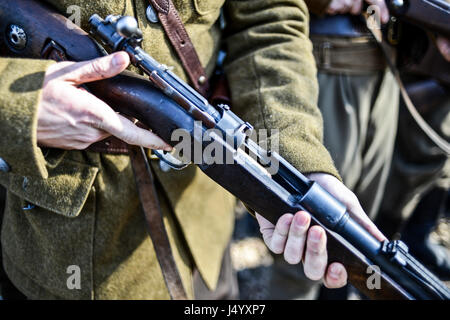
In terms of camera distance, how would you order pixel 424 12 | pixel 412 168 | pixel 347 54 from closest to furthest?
pixel 424 12 → pixel 347 54 → pixel 412 168

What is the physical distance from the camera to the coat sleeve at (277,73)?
131 cm

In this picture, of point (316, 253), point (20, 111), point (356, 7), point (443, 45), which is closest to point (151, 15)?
point (20, 111)

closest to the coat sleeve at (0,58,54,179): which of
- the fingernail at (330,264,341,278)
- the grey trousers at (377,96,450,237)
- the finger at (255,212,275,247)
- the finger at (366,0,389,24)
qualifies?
the finger at (255,212,275,247)

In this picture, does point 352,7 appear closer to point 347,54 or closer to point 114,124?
point 347,54

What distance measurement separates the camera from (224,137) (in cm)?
114

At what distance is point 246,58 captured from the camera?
1497 millimetres

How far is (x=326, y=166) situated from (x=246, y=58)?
0.51 meters

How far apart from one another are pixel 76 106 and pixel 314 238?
72 cm

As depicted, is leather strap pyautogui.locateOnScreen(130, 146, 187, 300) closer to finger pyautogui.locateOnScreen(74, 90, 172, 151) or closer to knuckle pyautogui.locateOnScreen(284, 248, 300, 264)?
finger pyautogui.locateOnScreen(74, 90, 172, 151)

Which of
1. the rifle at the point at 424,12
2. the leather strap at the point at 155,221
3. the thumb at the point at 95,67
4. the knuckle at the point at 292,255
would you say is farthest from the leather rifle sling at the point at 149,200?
the rifle at the point at 424,12

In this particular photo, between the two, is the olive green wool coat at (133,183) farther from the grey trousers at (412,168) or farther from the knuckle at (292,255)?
the grey trousers at (412,168)

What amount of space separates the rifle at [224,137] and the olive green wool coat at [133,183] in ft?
0.31

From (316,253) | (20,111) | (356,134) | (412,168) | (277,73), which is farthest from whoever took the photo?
(412,168)

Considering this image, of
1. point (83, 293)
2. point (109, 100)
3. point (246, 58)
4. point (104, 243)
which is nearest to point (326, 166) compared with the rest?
point (246, 58)
